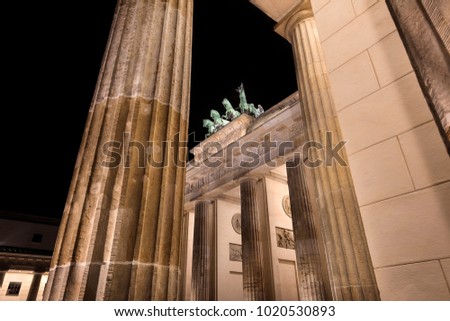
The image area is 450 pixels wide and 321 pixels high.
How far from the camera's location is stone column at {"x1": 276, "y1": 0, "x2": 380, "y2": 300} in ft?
11.6

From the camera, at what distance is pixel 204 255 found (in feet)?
53.9

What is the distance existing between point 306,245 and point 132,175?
10.1 meters

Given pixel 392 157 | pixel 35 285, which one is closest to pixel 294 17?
pixel 392 157

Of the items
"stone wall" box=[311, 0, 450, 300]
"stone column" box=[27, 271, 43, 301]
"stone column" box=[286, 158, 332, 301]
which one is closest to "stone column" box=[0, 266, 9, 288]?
"stone column" box=[27, 271, 43, 301]

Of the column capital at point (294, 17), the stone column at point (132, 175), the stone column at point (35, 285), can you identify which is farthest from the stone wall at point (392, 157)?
the stone column at point (35, 285)

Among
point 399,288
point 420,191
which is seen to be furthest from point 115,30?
point 399,288

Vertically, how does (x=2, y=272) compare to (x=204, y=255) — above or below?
below

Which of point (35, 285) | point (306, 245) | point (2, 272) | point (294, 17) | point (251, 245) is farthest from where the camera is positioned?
point (35, 285)

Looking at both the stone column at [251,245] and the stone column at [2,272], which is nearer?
the stone column at [251,245]

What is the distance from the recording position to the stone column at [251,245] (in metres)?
12.5

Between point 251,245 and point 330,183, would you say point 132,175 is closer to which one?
point 330,183

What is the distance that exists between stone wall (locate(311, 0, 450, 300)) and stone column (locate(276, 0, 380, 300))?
1.74m

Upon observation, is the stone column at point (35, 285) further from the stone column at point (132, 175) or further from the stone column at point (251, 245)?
the stone column at point (132, 175)

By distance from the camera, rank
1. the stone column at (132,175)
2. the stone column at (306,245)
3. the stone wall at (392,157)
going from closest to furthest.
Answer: the stone wall at (392,157) < the stone column at (132,175) < the stone column at (306,245)
